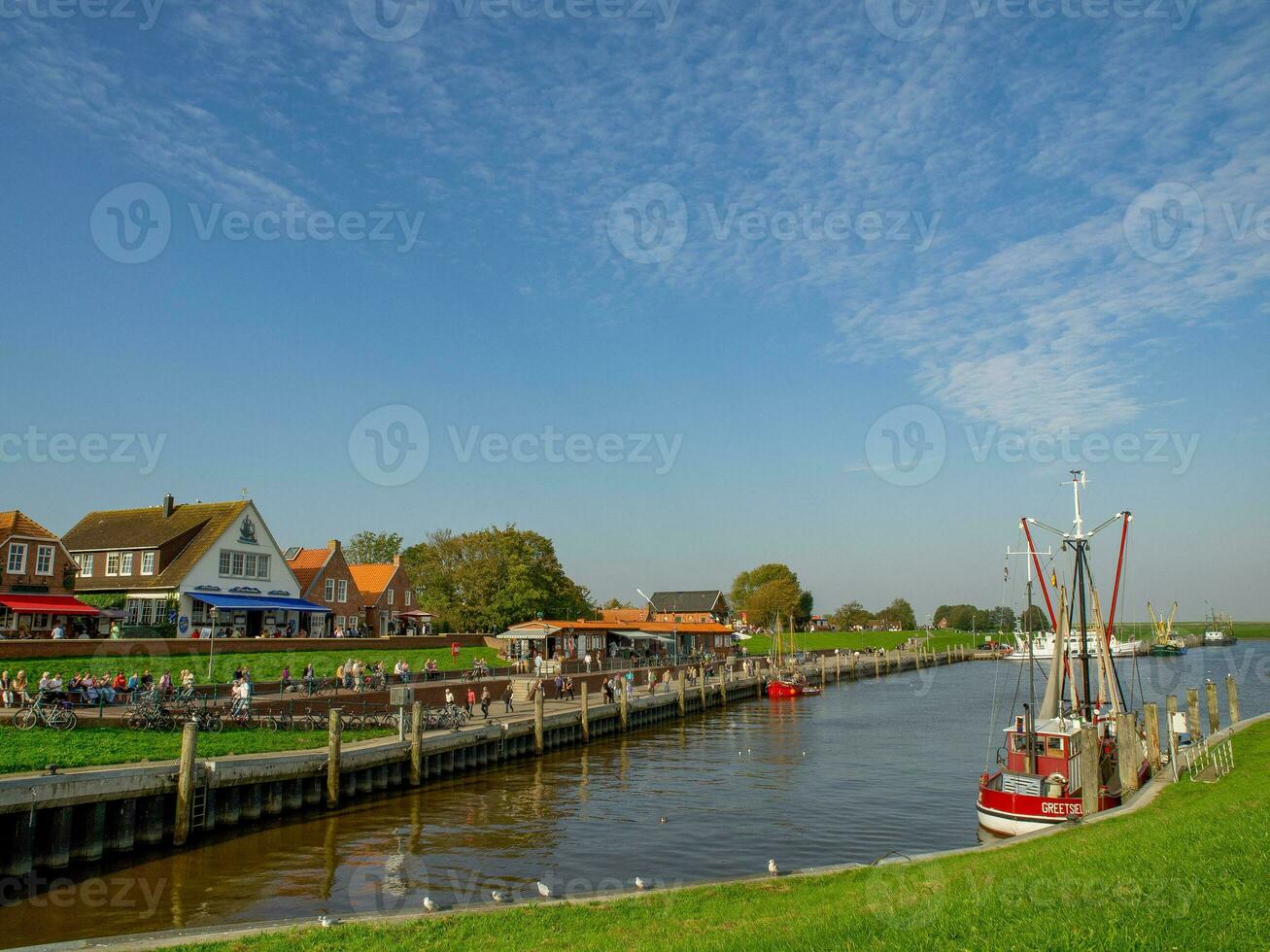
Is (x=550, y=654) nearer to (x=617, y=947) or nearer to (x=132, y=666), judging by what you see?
(x=132, y=666)

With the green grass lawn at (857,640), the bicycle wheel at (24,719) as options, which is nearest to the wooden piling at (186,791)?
the bicycle wheel at (24,719)

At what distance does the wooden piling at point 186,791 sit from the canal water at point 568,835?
573 millimetres

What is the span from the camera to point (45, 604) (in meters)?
47.8

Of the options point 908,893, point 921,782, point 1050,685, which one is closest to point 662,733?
point 921,782

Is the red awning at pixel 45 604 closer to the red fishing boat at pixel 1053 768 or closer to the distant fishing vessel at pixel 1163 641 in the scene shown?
the red fishing boat at pixel 1053 768

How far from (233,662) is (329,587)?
24.3 meters

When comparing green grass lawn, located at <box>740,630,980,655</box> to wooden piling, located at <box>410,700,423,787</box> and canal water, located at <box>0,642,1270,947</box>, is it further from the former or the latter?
wooden piling, located at <box>410,700,423,787</box>

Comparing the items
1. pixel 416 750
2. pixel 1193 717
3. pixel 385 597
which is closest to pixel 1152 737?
pixel 1193 717

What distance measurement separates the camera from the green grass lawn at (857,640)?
145750 mm

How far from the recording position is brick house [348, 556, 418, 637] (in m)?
78.0

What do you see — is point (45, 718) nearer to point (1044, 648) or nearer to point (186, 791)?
point (186, 791)

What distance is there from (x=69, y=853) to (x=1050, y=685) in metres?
28.4

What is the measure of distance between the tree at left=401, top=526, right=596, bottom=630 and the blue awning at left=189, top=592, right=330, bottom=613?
21435 mm

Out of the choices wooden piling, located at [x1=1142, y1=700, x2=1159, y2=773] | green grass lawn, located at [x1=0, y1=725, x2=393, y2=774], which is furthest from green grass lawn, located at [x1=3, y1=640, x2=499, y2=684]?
wooden piling, located at [x1=1142, y1=700, x2=1159, y2=773]
